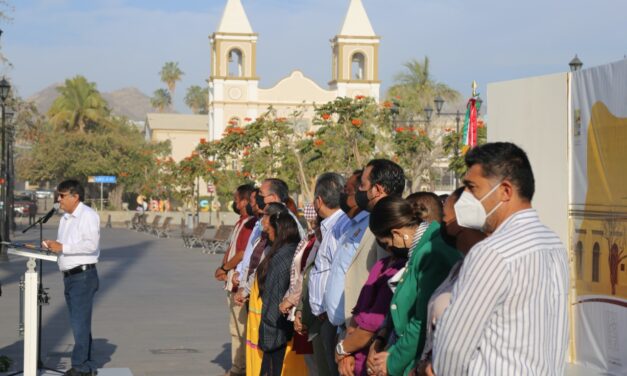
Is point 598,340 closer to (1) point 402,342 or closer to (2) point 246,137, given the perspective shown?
(1) point 402,342

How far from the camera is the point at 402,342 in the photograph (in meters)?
5.14

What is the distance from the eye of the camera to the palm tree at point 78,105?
95688 millimetres

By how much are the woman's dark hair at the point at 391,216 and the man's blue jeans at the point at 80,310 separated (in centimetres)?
498

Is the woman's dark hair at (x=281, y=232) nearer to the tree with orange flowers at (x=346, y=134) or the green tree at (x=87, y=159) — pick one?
the tree with orange flowers at (x=346, y=134)

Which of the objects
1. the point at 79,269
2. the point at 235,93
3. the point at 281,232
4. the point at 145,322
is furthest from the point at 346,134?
the point at 235,93

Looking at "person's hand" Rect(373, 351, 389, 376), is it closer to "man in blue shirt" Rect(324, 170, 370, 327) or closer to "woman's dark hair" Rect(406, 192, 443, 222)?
"woman's dark hair" Rect(406, 192, 443, 222)

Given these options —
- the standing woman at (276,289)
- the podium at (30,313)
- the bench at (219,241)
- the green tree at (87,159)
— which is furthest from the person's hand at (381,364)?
the green tree at (87,159)

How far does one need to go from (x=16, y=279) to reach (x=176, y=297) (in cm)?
583

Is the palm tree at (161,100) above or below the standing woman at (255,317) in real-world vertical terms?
above

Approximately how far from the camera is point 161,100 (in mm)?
149000

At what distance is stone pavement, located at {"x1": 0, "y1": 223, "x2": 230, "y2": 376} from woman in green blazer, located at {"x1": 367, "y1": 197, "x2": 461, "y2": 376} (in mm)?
5723

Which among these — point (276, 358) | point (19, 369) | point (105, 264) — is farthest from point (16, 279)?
point (276, 358)

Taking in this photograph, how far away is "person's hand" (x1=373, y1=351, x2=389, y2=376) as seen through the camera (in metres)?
5.36

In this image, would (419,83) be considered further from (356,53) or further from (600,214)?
(600,214)
